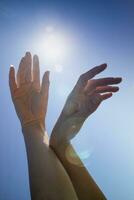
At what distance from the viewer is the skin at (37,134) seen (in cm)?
114

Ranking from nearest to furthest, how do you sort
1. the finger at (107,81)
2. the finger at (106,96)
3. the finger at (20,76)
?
the finger at (107,81)
the finger at (106,96)
the finger at (20,76)

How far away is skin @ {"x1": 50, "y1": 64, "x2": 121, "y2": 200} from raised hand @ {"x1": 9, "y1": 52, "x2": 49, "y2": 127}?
7.9 inches

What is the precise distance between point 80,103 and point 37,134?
0.28 meters

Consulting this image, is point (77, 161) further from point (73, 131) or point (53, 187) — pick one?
point (53, 187)

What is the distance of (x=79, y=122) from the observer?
4.50ft

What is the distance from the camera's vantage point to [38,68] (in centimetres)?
166

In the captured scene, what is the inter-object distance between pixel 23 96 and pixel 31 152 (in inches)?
15.2

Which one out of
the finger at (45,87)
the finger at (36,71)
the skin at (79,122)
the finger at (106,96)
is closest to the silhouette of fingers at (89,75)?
the skin at (79,122)

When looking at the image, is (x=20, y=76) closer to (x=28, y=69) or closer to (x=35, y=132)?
(x=28, y=69)

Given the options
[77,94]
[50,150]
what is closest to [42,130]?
[50,150]

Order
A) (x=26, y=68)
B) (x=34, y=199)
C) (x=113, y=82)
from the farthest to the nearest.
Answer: (x=26, y=68)
(x=113, y=82)
(x=34, y=199)

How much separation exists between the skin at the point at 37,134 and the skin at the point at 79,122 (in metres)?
0.08

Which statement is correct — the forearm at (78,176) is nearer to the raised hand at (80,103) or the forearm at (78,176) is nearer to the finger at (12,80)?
the raised hand at (80,103)

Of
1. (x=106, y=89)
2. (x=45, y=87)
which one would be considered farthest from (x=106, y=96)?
(x=45, y=87)
